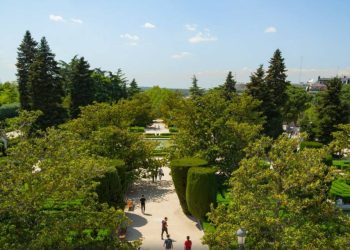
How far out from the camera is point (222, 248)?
11.0 metres

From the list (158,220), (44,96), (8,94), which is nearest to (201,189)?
(158,220)

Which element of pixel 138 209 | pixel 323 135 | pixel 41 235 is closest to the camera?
pixel 41 235

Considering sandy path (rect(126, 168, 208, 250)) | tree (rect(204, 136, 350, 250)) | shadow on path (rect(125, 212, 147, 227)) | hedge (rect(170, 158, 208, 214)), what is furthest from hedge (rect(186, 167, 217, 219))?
tree (rect(204, 136, 350, 250))

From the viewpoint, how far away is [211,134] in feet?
78.3

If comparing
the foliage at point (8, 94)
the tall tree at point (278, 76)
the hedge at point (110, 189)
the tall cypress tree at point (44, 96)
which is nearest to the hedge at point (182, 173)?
the hedge at point (110, 189)

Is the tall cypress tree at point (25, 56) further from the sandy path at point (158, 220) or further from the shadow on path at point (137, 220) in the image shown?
the shadow on path at point (137, 220)

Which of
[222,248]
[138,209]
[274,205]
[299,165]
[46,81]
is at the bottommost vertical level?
[138,209]

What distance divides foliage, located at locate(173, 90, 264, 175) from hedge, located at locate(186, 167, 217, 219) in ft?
13.4

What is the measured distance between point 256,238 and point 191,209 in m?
8.08

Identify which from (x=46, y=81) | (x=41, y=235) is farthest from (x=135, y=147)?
(x=46, y=81)

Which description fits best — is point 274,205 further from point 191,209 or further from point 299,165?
point 191,209

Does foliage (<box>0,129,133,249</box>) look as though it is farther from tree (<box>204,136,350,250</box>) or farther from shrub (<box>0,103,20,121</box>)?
shrub (<box>0,103,20,121</box>)

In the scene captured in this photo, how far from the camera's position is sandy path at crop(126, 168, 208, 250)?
17.6 m

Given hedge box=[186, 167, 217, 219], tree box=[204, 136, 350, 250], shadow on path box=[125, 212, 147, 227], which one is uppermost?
tree box=[204, 136, 350, 250]
